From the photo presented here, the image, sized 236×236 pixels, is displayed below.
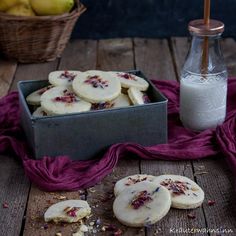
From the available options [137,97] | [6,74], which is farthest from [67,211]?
[6,74]

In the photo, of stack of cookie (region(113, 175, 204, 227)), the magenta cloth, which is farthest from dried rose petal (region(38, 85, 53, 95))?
stack of cookie (region(113, 175, 204, 227))

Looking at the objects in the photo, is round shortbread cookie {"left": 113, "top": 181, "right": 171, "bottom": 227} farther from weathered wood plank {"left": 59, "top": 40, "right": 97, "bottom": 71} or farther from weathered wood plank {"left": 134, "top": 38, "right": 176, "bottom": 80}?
weathered wood plank {"left": 59, "top": 40, "right": 97, "bottom": 71}

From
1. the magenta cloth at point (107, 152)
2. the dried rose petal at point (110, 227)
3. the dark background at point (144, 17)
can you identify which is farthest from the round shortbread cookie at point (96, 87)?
the dark background at point (144, 17)

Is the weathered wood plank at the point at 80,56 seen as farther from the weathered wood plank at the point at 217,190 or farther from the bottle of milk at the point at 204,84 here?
the weathered wood plank at the point at 217,190

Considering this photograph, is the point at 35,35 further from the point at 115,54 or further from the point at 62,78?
the point at 62,78

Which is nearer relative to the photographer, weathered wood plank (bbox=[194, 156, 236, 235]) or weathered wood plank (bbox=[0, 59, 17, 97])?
weathered wood plank (bbox=[194, 156, 236, 235])

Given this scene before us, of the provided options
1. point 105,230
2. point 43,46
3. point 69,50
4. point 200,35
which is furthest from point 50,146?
point 69,50
